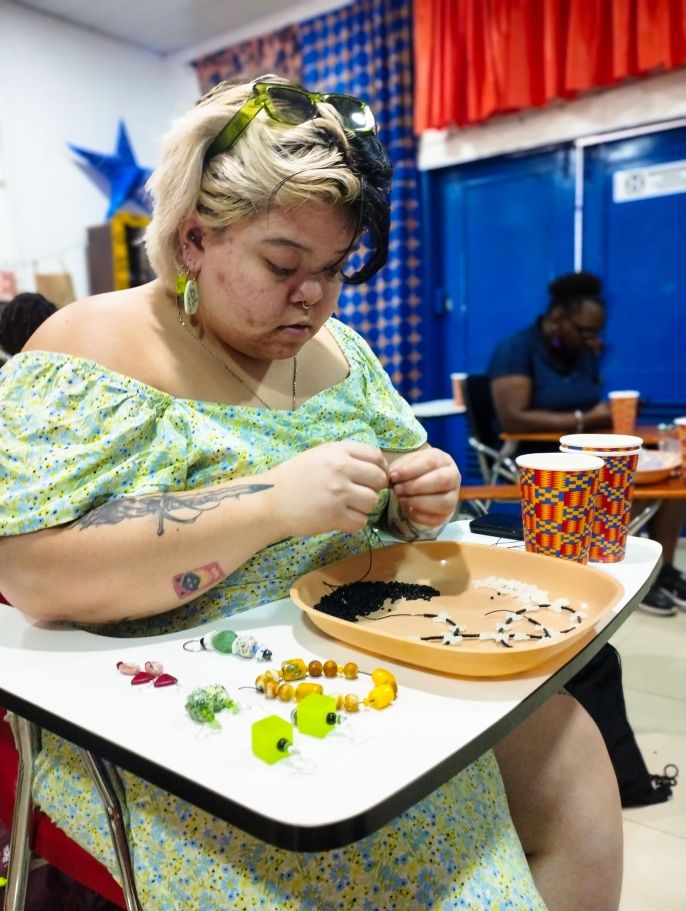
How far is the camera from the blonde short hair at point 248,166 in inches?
35.3

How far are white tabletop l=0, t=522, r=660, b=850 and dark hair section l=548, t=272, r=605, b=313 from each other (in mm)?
2686

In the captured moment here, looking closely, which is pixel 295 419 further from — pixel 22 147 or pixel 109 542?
pixel 22 147

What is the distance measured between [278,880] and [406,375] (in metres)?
3.95

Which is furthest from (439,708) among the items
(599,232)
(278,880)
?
(599,232)

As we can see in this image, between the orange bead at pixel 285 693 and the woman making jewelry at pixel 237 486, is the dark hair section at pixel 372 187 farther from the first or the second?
the orange bead at pixel 285 693

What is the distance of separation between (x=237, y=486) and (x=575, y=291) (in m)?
2.88

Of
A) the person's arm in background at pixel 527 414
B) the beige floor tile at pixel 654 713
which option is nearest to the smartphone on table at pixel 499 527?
the beige floor tile at pixel 654 713

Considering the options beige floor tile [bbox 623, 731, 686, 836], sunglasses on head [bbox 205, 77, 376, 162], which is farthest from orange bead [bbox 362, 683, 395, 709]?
beige floor tile [bbox 623, 731, 686, 836]

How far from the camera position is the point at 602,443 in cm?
111

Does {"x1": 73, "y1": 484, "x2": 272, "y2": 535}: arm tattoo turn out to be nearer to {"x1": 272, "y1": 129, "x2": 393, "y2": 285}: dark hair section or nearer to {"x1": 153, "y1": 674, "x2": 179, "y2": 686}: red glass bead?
{"x1": 153, "y1": 674, "x2": 179, "y2": 686}: red glass bead

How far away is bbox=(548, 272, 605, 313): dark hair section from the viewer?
332 cm

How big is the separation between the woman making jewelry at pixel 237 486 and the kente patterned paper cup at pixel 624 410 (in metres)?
1.89

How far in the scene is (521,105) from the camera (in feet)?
12.4

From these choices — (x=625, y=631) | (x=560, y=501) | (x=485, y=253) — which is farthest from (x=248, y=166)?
(x=485, y=253)
